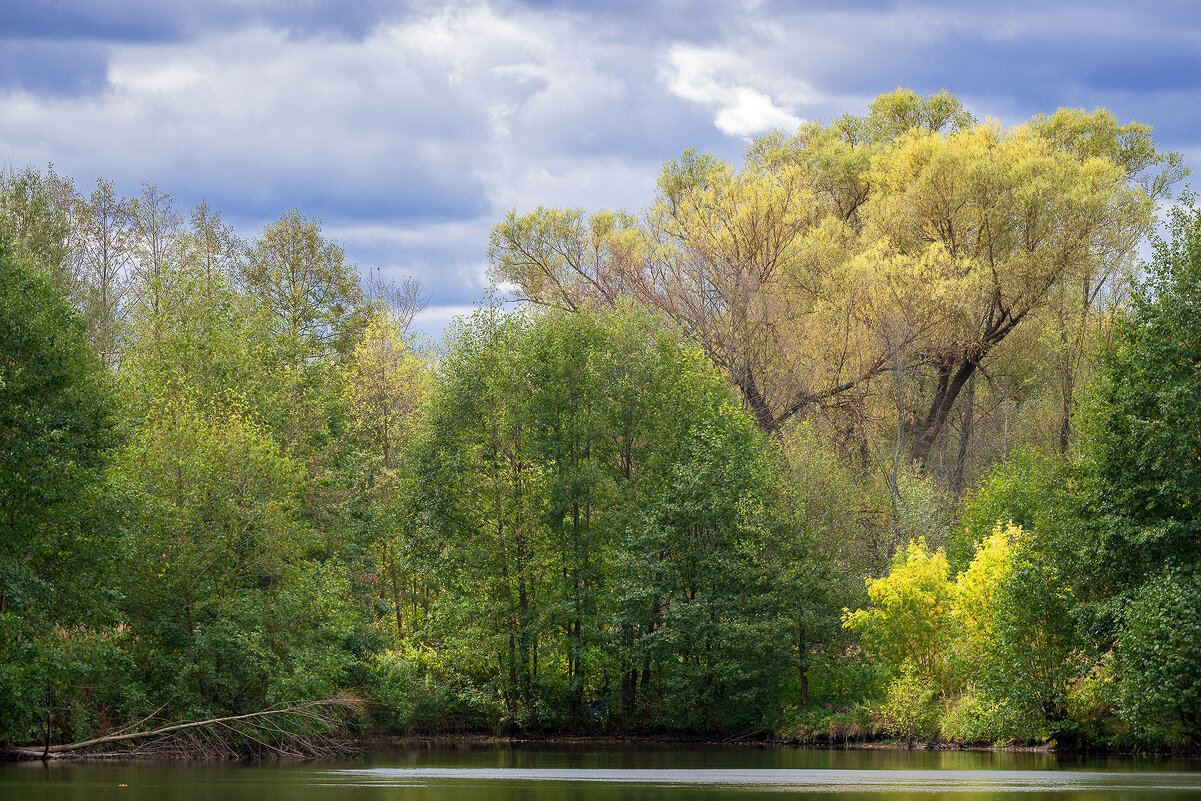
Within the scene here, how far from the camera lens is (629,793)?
22719 mm

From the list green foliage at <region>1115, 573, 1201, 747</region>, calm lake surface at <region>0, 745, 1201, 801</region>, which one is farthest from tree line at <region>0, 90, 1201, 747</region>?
calm lake surface at <region>0, 745, 1201, 801</region>

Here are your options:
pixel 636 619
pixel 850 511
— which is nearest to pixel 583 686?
pixel 636 619

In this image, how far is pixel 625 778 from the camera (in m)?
27.3

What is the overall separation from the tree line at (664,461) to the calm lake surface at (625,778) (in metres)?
2.83

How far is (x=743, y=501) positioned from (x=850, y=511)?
6224mm

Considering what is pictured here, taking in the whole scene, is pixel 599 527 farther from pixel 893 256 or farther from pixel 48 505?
pixel 48 505

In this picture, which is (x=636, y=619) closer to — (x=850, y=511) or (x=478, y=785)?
(x=850, y=511)

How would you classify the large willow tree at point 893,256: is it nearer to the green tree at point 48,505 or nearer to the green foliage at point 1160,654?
the green foliage at point 1160,654

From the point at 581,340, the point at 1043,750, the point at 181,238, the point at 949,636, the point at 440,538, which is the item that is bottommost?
the point at 1043,750

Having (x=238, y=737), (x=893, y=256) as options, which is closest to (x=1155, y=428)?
(x=893, y=256)

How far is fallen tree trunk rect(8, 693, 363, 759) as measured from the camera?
34250mm

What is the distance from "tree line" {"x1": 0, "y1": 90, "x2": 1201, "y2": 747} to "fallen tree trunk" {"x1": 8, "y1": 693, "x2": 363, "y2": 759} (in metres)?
0.68

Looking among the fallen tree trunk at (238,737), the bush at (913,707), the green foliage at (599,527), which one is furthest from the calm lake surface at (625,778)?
the green foliage at (599,527)

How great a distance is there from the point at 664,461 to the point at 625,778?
75.9 feet
